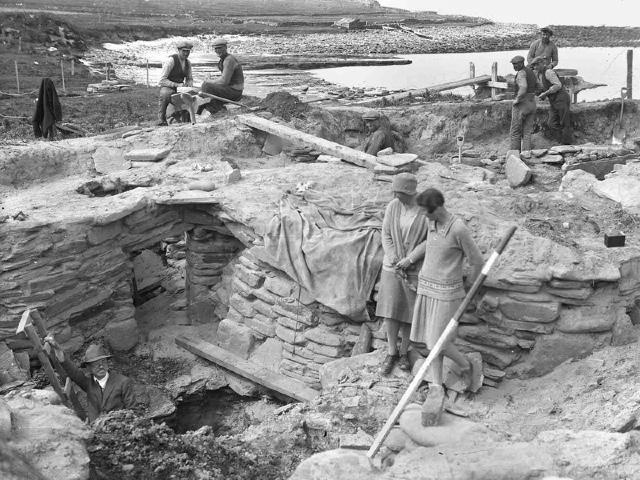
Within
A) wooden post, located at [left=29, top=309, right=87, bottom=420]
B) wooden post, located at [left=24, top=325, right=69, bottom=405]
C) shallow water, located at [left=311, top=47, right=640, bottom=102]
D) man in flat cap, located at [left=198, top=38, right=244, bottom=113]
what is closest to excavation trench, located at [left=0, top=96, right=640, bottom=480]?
wooden post, located at [left=29, top=309, right=87, bottom=420]

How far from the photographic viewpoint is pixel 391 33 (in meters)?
48.2

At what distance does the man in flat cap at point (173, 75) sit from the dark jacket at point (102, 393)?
6419mm

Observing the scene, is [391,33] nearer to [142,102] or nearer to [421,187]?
[142,102]

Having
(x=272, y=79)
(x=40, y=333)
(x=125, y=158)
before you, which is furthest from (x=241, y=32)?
(x=40, y=333)

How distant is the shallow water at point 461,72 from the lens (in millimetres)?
19219

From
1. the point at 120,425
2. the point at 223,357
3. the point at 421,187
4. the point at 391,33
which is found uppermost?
the point at 391,33

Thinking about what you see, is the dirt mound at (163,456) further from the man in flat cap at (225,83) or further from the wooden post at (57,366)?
the man in flat cap at (225,83)

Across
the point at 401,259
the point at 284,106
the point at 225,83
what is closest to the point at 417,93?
the point at 284,106

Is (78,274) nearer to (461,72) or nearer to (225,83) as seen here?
(225,83)

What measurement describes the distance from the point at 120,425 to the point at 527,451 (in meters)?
2.86

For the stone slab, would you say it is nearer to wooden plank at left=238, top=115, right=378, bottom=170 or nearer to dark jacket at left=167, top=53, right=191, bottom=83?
wooden plank at left=238, top=115, right=378, bottom=170

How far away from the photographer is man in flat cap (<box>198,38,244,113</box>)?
482 inches

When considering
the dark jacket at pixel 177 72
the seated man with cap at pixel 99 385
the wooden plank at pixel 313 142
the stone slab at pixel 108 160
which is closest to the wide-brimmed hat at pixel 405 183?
the wooden plank at pixel 313 142

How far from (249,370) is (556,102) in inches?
305
